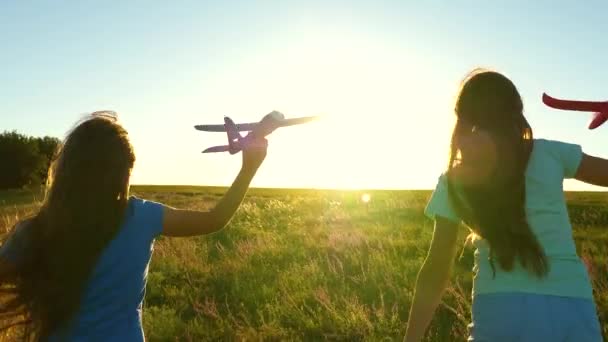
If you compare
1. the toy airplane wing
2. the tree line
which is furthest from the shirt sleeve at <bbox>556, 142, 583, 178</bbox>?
the tree line

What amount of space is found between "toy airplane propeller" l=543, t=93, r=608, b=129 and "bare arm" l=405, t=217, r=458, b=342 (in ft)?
2.49

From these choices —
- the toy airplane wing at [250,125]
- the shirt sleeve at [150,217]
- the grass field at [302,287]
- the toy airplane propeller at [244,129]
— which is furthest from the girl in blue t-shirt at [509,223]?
the grass field at [302,287]

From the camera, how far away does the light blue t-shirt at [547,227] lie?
2422 mm

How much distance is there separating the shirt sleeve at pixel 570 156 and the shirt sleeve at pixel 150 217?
5.69ft

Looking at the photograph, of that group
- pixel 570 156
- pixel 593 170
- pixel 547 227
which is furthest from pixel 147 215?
pixel 593 170

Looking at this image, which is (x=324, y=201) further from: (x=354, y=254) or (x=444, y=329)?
(x=444, y=329)

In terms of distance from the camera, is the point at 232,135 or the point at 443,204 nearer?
the point at 443,204

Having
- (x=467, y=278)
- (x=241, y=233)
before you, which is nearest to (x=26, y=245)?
(x=467, y=278)

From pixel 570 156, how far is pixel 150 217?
5.95 feet

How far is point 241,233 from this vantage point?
13883mm

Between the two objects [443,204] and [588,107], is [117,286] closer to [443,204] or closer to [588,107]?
[443,204]

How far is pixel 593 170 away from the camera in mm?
2746

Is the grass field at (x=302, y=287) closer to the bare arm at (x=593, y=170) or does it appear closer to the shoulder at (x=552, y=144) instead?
the bare arm at (x=593, y=170)

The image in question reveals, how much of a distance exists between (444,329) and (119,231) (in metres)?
4.05
